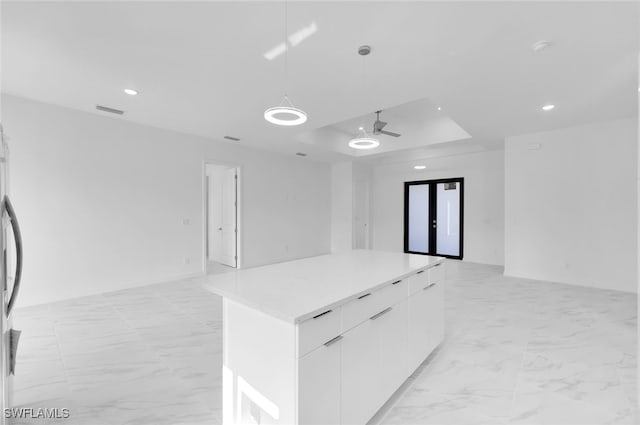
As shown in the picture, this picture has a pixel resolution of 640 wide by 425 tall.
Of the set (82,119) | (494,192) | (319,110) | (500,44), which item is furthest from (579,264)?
(82,119)

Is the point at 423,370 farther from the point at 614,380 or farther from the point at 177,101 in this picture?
the point at 177,101

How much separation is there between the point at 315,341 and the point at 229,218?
5598 mm

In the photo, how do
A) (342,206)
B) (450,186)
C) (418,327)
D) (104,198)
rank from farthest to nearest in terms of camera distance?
(342,206) < (450,186) < (104,198) < (418,327)

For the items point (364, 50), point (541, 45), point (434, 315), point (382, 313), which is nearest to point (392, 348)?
point (382, 313)

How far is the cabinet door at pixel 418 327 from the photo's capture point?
1.99 m

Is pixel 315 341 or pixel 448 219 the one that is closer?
pixel 315 341

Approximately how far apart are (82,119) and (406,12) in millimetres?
4551

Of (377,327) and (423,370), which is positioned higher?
(377,327)

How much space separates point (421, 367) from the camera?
2.26 m

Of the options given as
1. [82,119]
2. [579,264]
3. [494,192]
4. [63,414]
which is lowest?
[63,414]

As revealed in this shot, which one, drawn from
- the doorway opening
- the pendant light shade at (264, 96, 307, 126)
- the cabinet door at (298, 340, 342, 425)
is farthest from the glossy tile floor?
the doorway opening

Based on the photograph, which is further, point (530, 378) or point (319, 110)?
point (319, 110)

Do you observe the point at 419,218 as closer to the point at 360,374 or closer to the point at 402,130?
the point at 402,130

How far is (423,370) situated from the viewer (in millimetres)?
2223
